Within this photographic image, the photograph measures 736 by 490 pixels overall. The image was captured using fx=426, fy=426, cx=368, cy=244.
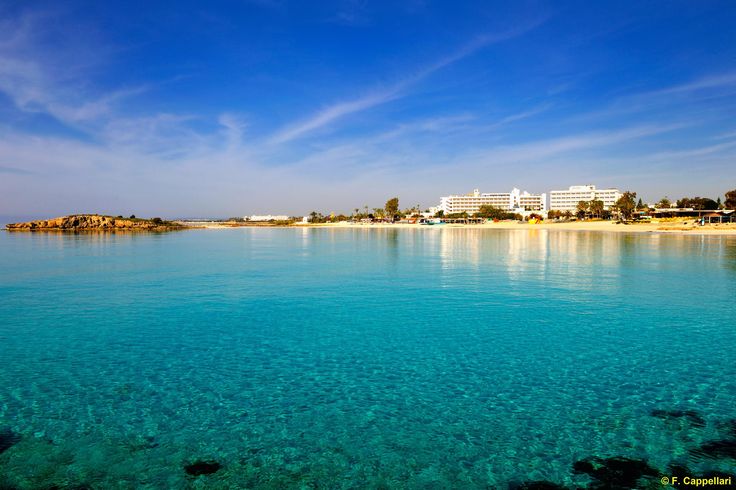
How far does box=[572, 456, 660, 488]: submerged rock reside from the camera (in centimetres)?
775

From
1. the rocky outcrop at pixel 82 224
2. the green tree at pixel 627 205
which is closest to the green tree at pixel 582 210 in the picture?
the green tree at pixel 627 205

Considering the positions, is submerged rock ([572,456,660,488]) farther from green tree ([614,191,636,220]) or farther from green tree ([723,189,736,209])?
green tree ([614,191,636,220])

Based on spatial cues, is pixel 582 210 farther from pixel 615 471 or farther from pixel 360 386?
pixel 615 471

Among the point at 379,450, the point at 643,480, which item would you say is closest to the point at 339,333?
the point at 379,450

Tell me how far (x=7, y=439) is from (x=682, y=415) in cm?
1552

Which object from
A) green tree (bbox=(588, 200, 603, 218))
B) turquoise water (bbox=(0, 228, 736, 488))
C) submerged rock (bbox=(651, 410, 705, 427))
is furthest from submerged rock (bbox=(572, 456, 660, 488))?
green tree (bbox=(588, 200, 603, 218))

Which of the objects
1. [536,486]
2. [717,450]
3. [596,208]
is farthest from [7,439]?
[596,208]

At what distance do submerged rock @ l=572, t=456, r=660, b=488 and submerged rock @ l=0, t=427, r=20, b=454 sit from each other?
11.5 m

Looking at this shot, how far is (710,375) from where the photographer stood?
1279 cm

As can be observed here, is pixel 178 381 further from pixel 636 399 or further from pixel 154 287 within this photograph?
pixel 154 287

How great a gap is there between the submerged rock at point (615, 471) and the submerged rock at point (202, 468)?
6915 mm

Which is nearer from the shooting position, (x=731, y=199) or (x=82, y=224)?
(x=731, y=199)

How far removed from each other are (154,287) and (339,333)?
17.7 metres

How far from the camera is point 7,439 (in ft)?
30.5
